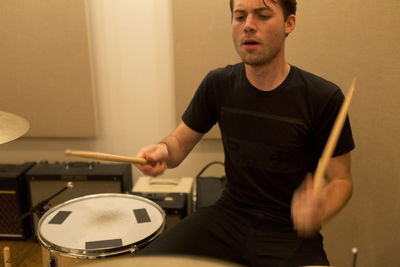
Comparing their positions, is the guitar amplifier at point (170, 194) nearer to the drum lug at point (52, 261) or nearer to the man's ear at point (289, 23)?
the drum lug at point (52, 261)

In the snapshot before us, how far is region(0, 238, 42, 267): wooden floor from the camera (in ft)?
6.57

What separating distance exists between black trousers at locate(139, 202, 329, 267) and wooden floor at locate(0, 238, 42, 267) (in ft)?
3.64

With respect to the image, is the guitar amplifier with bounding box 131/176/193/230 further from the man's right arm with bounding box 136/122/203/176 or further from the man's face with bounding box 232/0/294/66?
the man's face with bounding box 232/0/294/66

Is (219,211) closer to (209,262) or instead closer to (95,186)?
(209,262)

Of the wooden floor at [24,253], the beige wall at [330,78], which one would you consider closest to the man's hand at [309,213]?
the beige wall at [330,78]

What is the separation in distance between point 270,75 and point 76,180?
1211mm

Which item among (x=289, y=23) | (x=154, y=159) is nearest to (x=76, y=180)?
(x=154, y=159)

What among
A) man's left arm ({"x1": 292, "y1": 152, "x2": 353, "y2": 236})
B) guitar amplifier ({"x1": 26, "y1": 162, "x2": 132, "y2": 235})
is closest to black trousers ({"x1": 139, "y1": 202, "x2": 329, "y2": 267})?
man's left arm ({"x1": 292, "y1": 152, "x2": 353, "y2": 236})

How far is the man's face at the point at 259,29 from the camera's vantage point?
1253mm

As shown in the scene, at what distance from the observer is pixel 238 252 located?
4.08ft

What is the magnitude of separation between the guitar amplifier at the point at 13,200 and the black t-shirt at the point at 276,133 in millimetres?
1274

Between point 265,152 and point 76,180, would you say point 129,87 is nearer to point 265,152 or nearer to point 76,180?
point 76,180

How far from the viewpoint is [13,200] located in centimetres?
210

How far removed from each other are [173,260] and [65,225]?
67 cm
